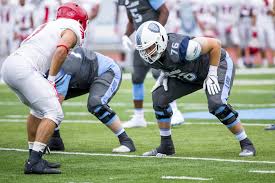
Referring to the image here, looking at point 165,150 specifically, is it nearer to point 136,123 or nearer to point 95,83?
point 95,83

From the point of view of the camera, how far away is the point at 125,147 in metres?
9.45

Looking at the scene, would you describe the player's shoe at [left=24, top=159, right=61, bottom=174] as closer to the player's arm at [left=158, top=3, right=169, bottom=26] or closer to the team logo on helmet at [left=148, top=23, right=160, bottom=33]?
the team logo on helmet at [left=148, top=23, right=160, bottom=33]

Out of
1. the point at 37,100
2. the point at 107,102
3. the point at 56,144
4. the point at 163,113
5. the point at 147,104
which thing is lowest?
the point at 147,104

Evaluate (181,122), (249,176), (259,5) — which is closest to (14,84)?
(249,176)

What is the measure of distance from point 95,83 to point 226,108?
150 centimetres

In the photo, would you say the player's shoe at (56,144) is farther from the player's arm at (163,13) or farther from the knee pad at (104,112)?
the player's arm at (163,13)

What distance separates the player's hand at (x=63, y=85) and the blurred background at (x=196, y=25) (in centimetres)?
1110

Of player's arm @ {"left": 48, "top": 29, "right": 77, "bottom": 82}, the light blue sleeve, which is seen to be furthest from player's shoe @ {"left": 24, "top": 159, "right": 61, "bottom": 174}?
the light blue sleeve

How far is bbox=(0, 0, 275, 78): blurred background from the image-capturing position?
24.0 meters

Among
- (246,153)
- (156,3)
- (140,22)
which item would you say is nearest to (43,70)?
(246,153)

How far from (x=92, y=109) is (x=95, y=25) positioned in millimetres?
19964

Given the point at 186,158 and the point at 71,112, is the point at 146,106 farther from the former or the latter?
the point at 186,158

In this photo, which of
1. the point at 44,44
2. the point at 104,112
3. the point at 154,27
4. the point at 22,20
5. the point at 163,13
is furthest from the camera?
the point at 22,20

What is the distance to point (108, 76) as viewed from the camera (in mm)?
9523
